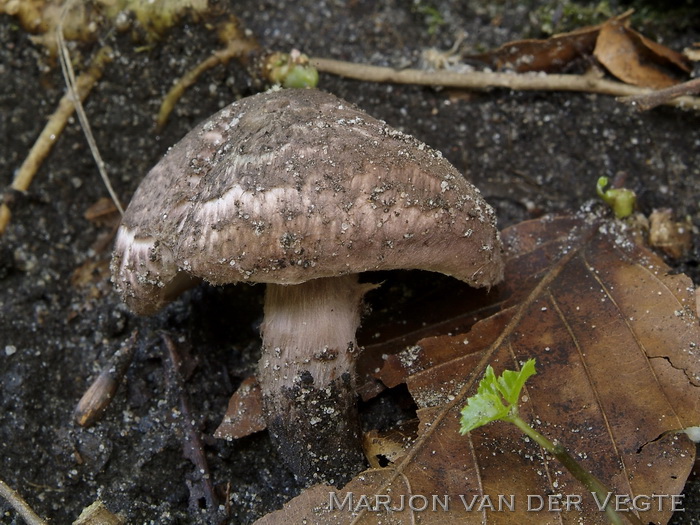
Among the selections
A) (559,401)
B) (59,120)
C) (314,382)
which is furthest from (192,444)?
(59,120)

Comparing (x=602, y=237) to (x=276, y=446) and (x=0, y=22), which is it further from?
(x=0, y=22)

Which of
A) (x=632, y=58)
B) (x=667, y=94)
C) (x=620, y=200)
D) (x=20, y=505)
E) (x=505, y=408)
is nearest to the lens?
(x=505, y=408)

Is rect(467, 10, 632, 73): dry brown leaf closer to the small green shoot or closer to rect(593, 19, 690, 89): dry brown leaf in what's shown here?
rect(593, 19, 690, 89): dry brown leaf

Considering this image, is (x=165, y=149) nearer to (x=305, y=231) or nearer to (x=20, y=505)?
(x=305, y=231)

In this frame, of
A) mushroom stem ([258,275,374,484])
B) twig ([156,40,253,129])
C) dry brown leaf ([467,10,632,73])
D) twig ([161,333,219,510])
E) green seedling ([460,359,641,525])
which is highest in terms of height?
dry brown leaf ([467,10,632,73])

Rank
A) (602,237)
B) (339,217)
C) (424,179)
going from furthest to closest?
(602,237), (424,179), (339,217)

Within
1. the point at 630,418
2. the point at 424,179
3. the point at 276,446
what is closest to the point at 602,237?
the point at 630,418

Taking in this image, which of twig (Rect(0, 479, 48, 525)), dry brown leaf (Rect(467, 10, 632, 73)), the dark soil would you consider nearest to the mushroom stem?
the dark soil
